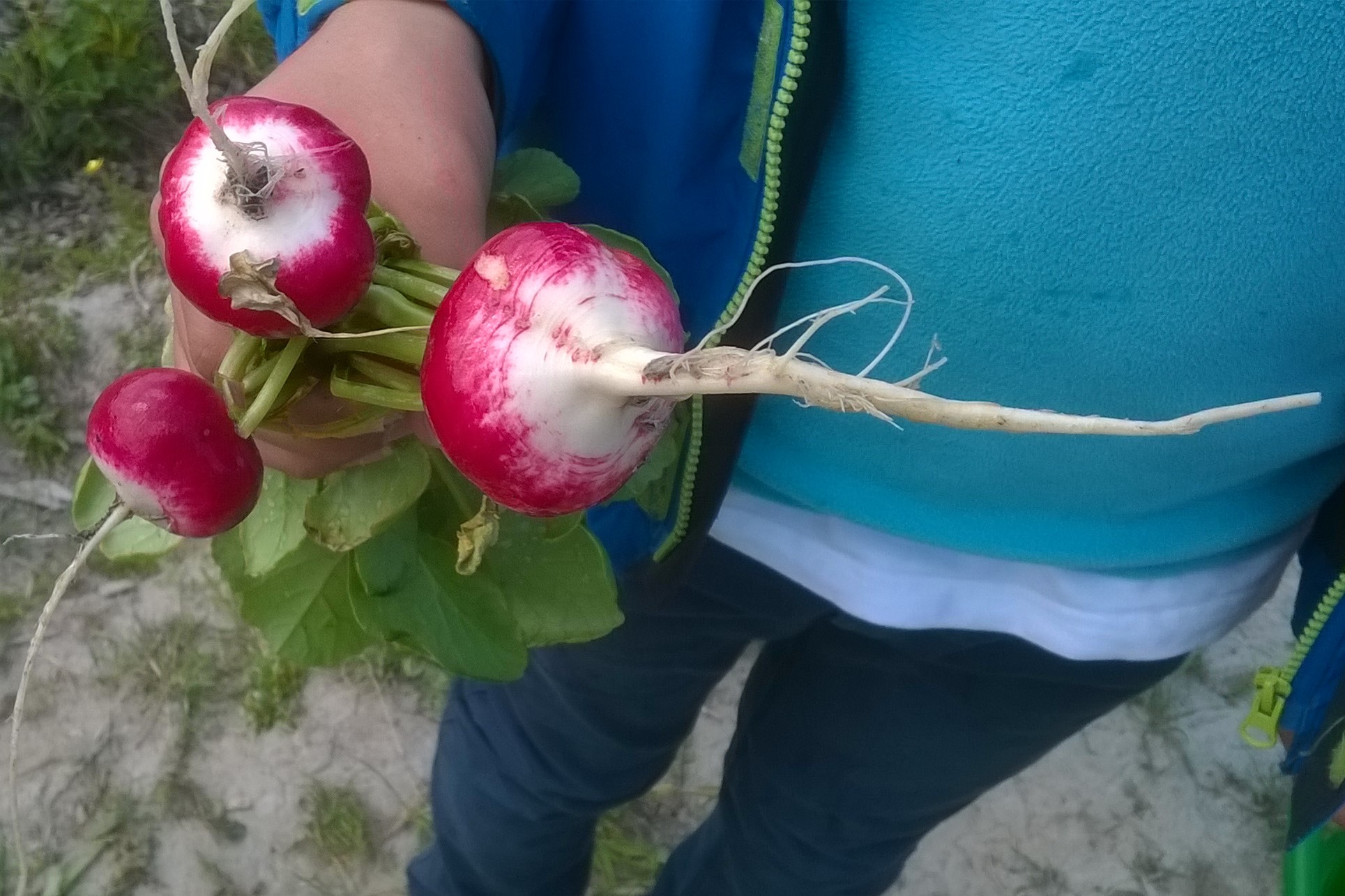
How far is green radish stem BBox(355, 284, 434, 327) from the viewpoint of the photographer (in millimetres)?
510

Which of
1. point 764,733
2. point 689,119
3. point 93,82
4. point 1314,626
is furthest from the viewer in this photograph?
point 93,82

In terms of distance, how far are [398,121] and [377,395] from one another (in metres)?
0.13

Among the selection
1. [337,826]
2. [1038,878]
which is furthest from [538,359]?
[1038,878]

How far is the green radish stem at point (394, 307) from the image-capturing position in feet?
1.67

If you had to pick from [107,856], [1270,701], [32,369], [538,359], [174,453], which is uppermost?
[538,359]

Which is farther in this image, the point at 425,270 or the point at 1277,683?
the point at 1277,683

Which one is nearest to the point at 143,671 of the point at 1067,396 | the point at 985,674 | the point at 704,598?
the point at 704,598

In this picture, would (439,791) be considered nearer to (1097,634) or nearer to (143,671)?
(143,671)

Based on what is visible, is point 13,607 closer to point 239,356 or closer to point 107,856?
point 107,856

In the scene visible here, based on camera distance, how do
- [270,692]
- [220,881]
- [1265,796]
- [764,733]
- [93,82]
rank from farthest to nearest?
[93,82] → [1265,796] → [270,692] → [220,881] → [764,733]

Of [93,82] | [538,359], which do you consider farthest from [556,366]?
[93,82]

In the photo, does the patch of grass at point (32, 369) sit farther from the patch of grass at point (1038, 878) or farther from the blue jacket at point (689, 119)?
the patch of grass at point (1038, 878)

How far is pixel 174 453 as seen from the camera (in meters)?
0.49

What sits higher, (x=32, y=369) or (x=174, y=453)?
(x=174, y=453)
